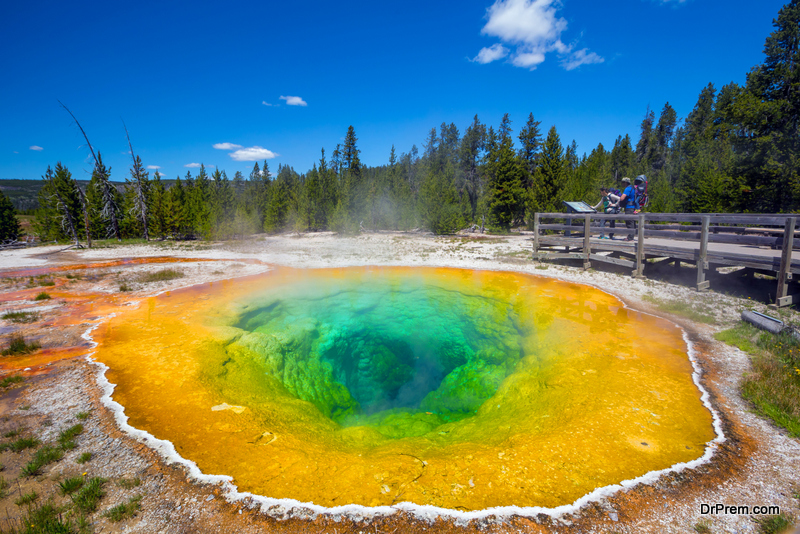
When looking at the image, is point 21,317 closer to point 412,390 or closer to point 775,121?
point 412,390

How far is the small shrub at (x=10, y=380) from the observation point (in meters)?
5.04

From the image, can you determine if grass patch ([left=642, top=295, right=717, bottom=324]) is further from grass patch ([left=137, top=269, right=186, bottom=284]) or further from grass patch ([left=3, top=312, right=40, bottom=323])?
grass patch ([left=137, top=269, right=186, bottom=284])

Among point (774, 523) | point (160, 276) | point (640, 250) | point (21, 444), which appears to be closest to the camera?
point (774, 523)

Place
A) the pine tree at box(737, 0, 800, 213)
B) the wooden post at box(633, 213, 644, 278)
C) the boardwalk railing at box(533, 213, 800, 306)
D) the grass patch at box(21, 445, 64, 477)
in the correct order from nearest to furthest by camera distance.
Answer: the grass patch at box(21, 445, 64, 477) < the boardwalk railing at box(533, 213, 800, 306) < the wooden post at box(633, 213, 644, 278) < the pine tree at box(737, 0, 800, 213)

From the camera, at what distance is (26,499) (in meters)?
2.90

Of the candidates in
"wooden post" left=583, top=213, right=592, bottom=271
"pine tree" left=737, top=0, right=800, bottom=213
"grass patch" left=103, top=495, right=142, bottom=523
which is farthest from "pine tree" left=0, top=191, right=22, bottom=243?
"pine tree" left=737, top=0, right=800, bottom=213

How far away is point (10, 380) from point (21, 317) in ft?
13.7

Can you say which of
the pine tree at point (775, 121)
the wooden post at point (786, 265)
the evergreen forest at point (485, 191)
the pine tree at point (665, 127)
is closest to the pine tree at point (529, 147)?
the evergreen forest at point (485, 191)

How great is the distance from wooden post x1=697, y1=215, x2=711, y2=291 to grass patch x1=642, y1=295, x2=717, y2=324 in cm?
149

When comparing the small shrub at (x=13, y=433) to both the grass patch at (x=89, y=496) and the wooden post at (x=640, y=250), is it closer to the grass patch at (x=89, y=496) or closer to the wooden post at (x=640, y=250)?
the grass patch at (x=89, y=496)

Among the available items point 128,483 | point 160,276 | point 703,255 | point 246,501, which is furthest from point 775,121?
point 160,276

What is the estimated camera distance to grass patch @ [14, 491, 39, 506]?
2887 mm

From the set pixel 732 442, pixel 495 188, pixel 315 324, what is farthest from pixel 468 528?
pixel 495 188

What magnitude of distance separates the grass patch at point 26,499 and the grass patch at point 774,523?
238 inches
